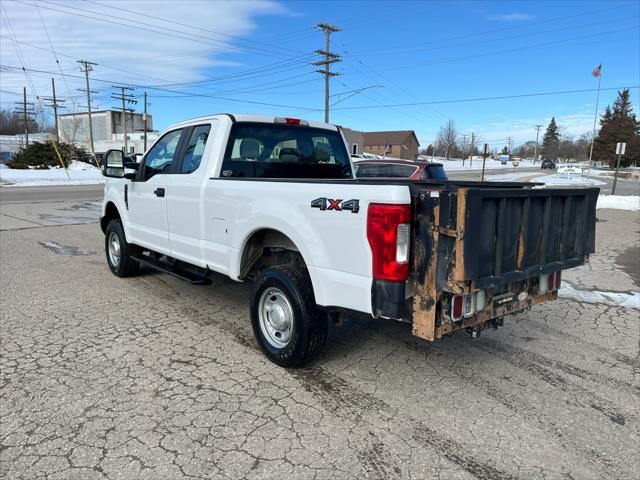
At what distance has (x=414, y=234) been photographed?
3031 millimetres

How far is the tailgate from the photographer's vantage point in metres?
2.85

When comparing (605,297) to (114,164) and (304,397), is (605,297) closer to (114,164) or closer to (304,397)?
(304,397)

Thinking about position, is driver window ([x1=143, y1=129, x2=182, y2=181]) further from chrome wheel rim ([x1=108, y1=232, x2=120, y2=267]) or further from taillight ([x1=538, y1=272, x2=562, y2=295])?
taillight ([x1=538, y1=272, x2=562, y2=295])

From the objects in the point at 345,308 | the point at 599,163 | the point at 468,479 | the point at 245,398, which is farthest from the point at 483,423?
the point at 599,163

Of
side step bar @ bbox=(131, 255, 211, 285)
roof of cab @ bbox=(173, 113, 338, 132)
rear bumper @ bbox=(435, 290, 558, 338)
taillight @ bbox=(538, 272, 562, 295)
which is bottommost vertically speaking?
side step bar @ bbox=(131, 255, 211, 285)

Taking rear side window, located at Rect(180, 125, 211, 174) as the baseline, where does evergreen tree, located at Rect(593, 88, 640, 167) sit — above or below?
above

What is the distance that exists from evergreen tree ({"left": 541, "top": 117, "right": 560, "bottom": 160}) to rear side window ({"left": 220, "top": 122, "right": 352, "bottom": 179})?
128 meters

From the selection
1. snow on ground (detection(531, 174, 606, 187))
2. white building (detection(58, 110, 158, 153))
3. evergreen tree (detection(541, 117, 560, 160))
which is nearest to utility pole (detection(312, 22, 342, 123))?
snow on ground (detection(531, 174, 606, 187))

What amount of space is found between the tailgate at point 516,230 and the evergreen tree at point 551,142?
128920 mm

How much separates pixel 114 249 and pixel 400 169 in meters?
7.68

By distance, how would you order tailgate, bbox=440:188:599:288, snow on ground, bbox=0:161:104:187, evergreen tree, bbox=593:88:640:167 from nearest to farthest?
1. tailgate, bbox=440:188:599:288
2. snow on ground, bbox=0:161:104:187
3. evergreen tree, bbox=593:88:640:167

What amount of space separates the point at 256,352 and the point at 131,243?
3032mm

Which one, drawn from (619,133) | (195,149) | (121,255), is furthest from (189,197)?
(619,133)

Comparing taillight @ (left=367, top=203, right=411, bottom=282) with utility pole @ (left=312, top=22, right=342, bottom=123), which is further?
utility pole @ (left=312, top=22, right=342, bottom=123)
